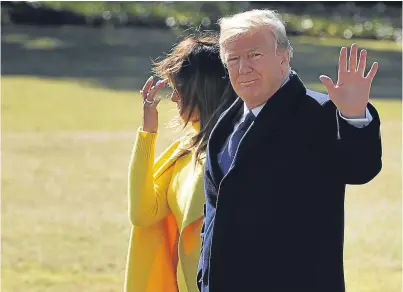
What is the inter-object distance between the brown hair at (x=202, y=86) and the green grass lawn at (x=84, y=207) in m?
1.36

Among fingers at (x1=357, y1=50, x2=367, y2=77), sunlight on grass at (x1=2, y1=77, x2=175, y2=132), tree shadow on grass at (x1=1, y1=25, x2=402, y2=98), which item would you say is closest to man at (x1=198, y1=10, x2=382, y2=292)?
fingers at (x1=357, y1=50, x2=367, y2=77)

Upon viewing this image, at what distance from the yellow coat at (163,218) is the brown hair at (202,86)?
0.14 metres

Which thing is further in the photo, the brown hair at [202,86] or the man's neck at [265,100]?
the brown hair at [202,86]

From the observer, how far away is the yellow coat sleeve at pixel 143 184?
11.3ft

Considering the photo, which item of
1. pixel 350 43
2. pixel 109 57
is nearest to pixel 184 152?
pixel 109 57

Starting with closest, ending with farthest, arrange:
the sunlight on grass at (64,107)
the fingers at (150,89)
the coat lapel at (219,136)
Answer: the coat lapel at (219,136) → the fingers at (150,89) → the sunlight on grass at (64,107)

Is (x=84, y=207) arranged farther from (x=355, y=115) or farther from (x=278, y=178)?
(x=355, y=115)

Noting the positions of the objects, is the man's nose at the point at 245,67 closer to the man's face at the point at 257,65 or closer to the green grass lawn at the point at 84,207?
the man's face at the point at 257,65

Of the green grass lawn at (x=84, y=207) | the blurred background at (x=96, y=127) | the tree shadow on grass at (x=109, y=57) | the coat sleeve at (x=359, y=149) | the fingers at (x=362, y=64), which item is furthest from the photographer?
the tree shadow on grass at (x=109, y=57)

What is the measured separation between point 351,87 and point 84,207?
6330 mm

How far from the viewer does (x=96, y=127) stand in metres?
13.6

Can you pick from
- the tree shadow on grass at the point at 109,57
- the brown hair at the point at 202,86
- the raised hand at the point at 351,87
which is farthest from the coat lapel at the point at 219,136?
the tree shadow on grass at the point at 109,57

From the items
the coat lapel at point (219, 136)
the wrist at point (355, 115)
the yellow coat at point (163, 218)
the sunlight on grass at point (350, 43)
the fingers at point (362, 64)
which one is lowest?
the sunlight on grass at point (350, 43)

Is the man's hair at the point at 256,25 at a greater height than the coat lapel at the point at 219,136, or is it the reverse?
the man's hair at the point at 256,25
